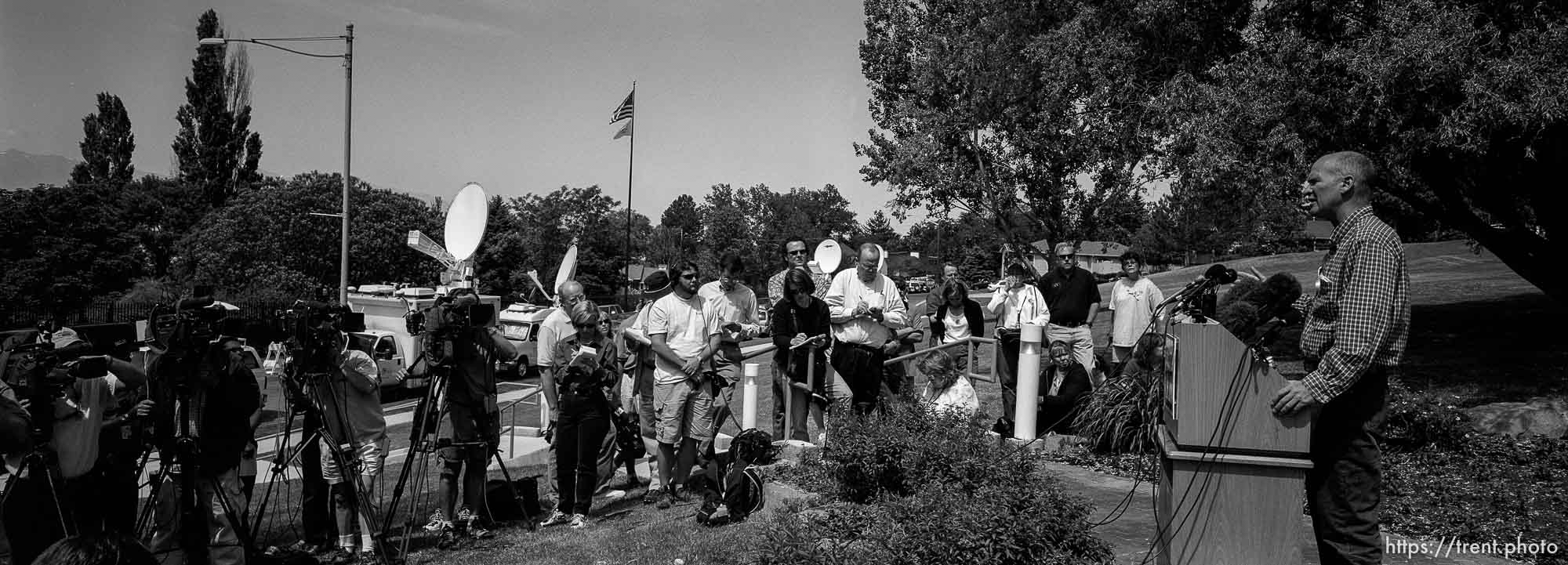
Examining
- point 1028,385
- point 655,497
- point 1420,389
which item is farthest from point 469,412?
point 1420,389

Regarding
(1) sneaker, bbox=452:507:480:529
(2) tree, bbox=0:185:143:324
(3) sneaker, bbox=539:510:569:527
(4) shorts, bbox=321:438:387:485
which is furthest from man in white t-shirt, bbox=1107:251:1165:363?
(2) tree, bbox=0:185:143:324

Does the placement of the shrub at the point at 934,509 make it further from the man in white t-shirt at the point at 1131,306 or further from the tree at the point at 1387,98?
the tree at the point at 1387,98

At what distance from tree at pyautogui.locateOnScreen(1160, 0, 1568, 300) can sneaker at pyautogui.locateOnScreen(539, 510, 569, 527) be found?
827cm

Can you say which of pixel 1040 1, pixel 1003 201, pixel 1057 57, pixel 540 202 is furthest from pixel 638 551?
pixel 540 202

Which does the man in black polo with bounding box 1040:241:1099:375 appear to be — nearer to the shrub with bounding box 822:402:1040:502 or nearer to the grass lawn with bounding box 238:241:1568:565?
the grass lawn with bounding box 238:241:1568:565

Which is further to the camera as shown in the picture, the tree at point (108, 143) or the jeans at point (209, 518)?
the tree at point (108, 143)

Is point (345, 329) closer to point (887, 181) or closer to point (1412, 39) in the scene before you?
point (1412, 39)

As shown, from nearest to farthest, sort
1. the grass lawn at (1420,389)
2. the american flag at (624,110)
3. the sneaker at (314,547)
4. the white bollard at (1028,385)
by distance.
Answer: the grass lawn at (1420,389)
the sneaker at (314,547)
the white bollard at (1028,385)
the american flag at (624,110)

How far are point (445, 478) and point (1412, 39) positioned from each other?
32.0 ft

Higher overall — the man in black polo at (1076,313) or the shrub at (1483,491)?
the man in black polo at (1076,313)

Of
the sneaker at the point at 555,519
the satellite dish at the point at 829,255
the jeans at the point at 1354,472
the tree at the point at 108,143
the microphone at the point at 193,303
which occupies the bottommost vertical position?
the sneaker at the point at 555,519

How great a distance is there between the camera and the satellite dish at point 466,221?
9.49 meters

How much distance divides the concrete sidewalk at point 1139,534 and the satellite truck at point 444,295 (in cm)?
425

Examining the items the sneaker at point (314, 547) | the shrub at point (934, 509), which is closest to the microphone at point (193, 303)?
the sneaker at point (314, 547)
